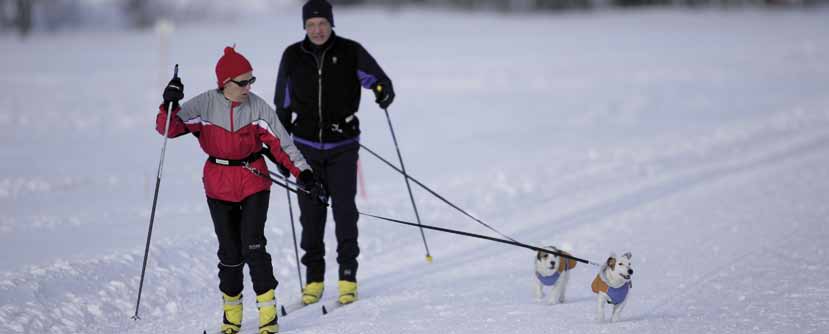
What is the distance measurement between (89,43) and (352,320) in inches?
1083

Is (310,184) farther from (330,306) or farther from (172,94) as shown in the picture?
(330,306)

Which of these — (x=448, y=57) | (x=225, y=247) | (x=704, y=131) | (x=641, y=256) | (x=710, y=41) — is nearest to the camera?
(x=225, y=247)

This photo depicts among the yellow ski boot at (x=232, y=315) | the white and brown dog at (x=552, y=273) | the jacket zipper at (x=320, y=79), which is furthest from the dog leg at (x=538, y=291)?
the yellow ski boot at (x=232, y=315)

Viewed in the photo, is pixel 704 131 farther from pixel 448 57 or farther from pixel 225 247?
pixel 448 57

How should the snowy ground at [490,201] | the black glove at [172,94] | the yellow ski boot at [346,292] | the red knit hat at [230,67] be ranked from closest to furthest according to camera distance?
the black glove at [172,94] → the red knit hat at [230,67] → the snowy ground at [490,201] → the yellow ski boot at [346,292]

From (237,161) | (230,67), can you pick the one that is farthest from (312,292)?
(230,67)

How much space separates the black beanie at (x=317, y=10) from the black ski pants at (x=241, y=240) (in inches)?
49.5

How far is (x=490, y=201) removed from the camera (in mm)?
8539

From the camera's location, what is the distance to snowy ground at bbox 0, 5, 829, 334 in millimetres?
5055

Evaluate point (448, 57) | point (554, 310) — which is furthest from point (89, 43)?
point (554, 310)

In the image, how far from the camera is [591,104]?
17.2 metres

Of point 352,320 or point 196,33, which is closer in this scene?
A: point 352,320

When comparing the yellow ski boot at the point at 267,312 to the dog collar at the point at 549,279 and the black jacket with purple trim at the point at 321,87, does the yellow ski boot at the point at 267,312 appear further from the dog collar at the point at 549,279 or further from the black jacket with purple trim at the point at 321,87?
the dog collar at the point at 549,279

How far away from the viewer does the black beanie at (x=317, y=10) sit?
5062 millimetres
